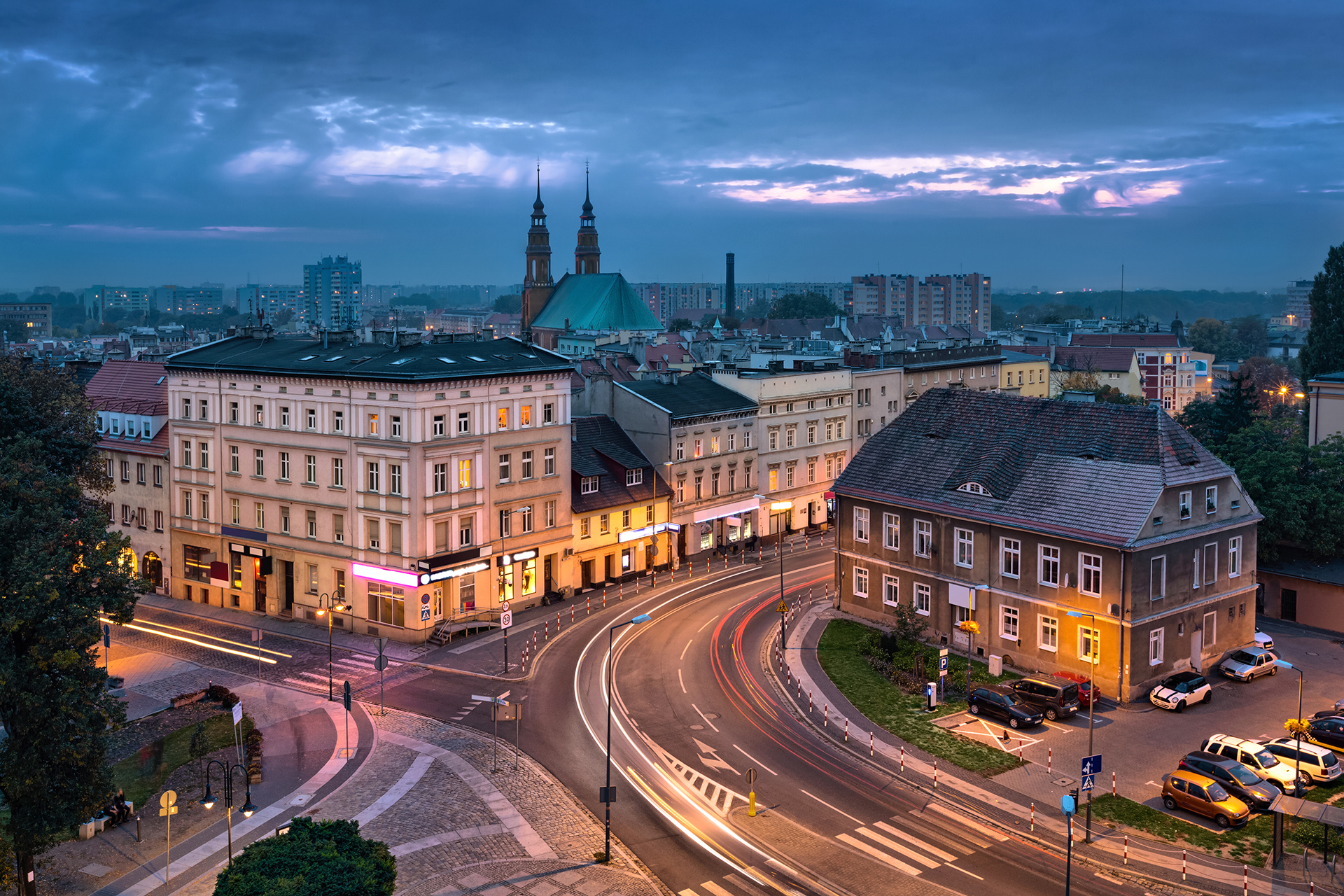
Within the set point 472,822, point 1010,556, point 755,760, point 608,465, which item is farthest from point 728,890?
point 608,465

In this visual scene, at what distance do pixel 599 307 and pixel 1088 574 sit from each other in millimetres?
142482

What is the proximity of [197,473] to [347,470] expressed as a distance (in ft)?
46.8

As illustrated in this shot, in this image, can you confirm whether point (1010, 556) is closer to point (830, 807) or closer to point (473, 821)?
point (830, 807)

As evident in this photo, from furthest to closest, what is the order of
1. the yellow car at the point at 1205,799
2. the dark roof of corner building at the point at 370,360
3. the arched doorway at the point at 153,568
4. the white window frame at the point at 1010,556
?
the arched doorway at the point at 153,568 < the dark roof of corner building at the point at 370,360 < the white window frame at the point at 1010,556 < the yellow car at the point at 1205,799

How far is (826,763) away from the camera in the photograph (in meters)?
45.1

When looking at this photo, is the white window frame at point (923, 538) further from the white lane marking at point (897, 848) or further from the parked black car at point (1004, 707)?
the white lane marking at point (897, 848)

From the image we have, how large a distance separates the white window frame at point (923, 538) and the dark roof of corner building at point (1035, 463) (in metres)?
1.00

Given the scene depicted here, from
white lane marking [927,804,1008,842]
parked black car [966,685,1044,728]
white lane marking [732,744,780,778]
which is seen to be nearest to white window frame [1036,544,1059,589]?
parked black car [966,685,1044,728]

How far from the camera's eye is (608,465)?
78938mm

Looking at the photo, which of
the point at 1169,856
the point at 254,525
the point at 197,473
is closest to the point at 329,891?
the point at 1169,856

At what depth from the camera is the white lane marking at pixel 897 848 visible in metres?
36.1

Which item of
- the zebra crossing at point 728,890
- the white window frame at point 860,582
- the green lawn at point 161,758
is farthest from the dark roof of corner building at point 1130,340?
the zebra crossing at point 728,890

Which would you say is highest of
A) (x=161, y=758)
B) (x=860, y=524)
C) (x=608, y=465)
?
(x=608, y=465)

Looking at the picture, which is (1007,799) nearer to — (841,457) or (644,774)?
(644,774)
